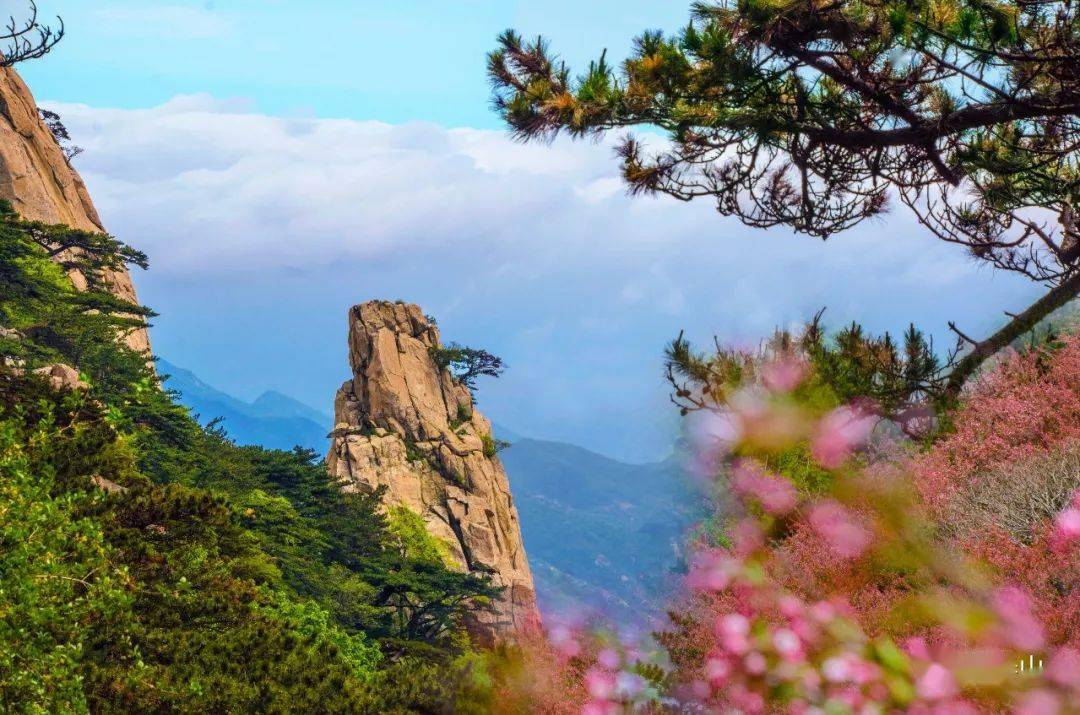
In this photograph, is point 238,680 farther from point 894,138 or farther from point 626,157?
point 894,138

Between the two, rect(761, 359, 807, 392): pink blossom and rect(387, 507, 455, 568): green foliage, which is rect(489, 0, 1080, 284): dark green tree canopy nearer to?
rect(761, 359, 807, 392): pink blossom

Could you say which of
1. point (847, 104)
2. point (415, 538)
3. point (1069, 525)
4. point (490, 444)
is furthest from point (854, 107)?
point (490, 444)

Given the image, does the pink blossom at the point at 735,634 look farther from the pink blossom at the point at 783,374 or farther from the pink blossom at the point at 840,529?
the pink blossom at the point at 783,374

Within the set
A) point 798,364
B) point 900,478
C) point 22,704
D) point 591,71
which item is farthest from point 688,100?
point 22,704

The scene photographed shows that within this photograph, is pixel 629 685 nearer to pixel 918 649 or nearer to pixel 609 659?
pixel 609 659

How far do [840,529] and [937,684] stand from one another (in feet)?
8.43

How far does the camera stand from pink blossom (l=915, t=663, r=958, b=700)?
22.5ft

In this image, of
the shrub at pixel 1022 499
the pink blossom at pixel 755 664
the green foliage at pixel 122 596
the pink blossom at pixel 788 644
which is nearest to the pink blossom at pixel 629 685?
the pink blossom at pixel 755 664

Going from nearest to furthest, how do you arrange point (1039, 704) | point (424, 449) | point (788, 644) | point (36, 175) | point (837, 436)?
point (1039, 704) → point (788, 644) → point (837, 436) → point (36, 175) → point (424, 449)

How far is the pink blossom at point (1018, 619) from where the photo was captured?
7164 millimetres

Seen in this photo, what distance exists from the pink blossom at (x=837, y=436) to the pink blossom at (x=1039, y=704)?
4.54m

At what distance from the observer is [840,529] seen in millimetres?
9375

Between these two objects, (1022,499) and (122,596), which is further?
(1022,499)

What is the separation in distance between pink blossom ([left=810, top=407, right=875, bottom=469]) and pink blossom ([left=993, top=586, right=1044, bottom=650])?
3249mm
